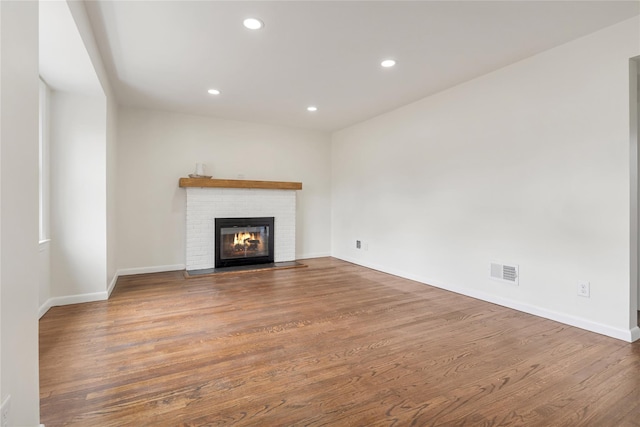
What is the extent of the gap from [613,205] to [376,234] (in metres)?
2.99

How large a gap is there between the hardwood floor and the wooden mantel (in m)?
2.08

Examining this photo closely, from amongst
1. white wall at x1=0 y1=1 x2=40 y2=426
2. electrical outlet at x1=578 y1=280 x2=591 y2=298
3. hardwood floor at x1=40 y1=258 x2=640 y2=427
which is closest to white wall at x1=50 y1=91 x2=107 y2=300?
A: hardwood floor at x1=40 y1=258 x2=640 y2=427

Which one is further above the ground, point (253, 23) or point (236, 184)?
point (253, 23)

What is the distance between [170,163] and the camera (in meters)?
4.98

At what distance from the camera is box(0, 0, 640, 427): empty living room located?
1.62 meters

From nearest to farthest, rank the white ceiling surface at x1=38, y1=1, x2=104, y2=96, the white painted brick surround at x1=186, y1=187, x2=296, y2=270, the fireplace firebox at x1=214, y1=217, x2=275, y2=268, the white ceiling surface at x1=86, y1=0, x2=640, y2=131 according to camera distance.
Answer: the white ceiling surface at x1=38, y1=1, x2=104, y2=96
the white ceiling surface at x1=86, y1=0, x2=640, y2=131
the white painted brick surround at x1=186, y1=187, x2=296, y2=270
the fireplace firebox at x1=214, y1=217, x2=275, y2=268

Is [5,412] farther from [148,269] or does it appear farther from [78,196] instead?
[148,269]

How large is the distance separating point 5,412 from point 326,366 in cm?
150

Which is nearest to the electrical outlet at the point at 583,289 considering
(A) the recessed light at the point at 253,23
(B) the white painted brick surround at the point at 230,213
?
(A) the recessed light at the point at 253,23

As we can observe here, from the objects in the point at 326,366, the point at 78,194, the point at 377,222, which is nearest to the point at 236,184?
the point at 78,194

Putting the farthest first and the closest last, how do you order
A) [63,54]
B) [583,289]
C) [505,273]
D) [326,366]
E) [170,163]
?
[170,163] → [505,273] → [583,289] → [63,54] → [326,366]

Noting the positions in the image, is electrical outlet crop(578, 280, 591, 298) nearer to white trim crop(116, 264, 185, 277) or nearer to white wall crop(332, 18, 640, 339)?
white wall crop(332, 18, 640, 339)

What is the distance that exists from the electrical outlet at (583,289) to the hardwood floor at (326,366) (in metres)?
0.31

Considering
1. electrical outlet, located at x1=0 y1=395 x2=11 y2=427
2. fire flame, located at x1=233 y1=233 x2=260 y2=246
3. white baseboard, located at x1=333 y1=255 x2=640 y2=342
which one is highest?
fire flame, located at x1=233 y1=233 x2=260 y2=246
